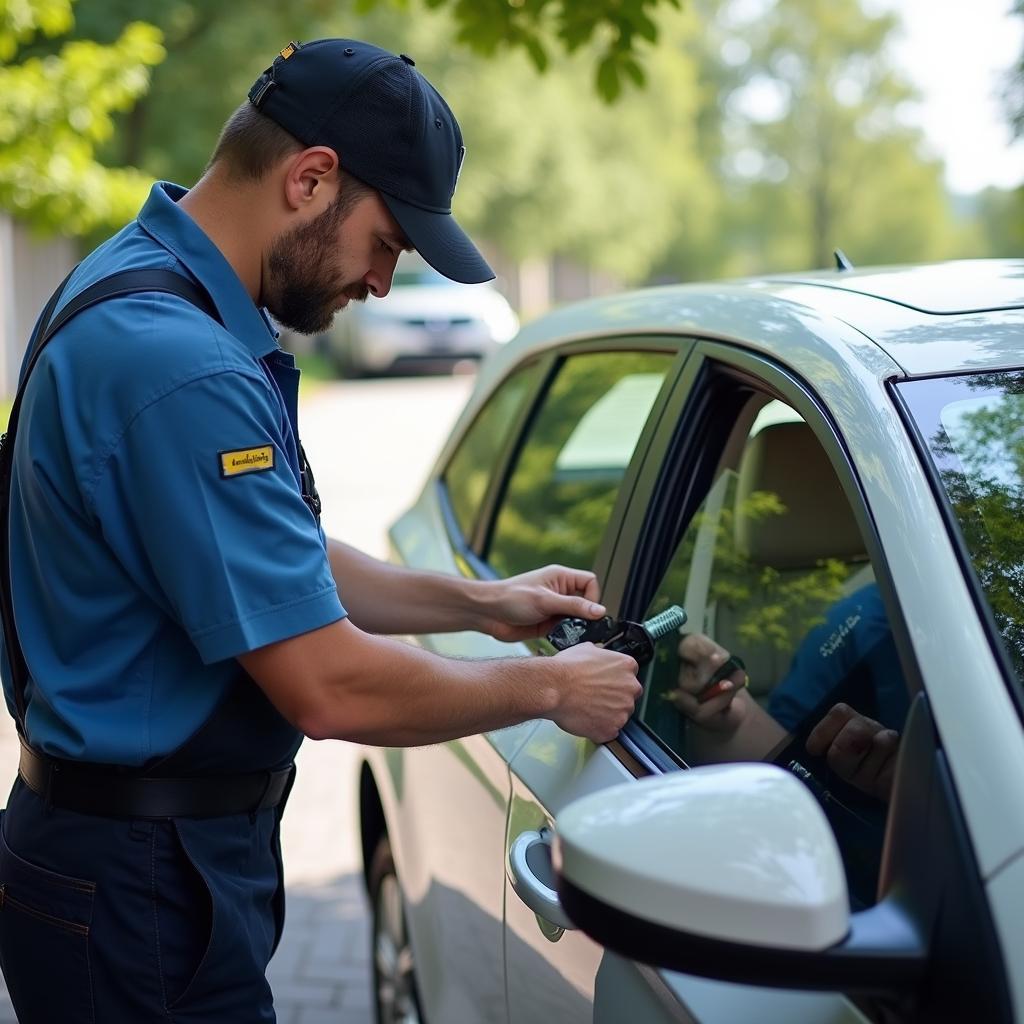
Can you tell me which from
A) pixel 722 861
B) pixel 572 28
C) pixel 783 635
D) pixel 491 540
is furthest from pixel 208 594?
pixel 572 28

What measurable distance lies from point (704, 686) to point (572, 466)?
136 cm

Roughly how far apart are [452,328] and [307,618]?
772 inches

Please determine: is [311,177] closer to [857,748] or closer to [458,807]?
[857,748]

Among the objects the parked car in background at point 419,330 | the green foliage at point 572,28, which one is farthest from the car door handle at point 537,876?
the parked car in background at point 419,330

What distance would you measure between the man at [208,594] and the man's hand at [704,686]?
27 cm

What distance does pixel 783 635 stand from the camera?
2.46 meters

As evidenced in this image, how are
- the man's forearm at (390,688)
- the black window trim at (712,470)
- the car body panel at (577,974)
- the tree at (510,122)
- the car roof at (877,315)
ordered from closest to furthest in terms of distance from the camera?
the car body panel at (577,974) → the black window trim at (712,470) → the man's forearm at (390,688) → the car roof at (877,315) → the tree at (510,122)

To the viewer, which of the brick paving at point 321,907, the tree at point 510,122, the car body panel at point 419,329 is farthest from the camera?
the car body panel at point 419,329

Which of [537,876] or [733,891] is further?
[537,876]

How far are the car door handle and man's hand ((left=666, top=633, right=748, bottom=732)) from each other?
0.34m

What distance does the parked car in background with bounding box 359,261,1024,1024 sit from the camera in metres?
1.22

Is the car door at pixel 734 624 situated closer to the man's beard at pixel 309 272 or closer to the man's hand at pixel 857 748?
the man's hand at pixel 857 748

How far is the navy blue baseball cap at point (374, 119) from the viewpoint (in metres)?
1.84

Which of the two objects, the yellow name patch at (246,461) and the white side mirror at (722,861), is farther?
the yellow name patch at (246,461)
